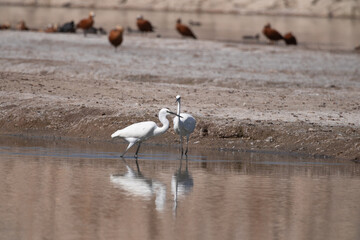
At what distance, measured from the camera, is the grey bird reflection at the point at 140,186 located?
9.64m

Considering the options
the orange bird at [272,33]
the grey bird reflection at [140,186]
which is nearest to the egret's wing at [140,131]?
the grey bird reflection at [140,186]

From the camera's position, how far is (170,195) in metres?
9.84

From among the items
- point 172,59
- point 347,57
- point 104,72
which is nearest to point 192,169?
point 104,72

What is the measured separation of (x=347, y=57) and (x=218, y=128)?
11.9 meters

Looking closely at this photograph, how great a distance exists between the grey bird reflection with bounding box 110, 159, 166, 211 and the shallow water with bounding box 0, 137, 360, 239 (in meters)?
0.01

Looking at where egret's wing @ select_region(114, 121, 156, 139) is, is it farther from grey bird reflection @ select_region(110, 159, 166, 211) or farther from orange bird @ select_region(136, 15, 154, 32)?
orange bird @ select_region(136, 15, 154, 32)

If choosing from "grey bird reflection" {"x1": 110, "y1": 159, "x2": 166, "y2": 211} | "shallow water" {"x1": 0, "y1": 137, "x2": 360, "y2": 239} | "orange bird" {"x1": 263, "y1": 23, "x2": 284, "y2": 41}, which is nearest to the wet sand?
"shallow water" {"x1": 0, "y1": 137, "x2": 360, "y2": 239}

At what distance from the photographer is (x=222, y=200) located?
9.56 m

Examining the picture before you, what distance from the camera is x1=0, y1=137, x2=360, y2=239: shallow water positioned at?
8164 millimetres

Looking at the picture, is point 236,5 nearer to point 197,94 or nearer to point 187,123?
point 197,94

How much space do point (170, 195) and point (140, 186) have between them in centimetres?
62

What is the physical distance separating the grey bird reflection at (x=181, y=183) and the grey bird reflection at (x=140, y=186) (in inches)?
5.1

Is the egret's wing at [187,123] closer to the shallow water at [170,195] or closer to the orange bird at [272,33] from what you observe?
the shallow water at [170,195]

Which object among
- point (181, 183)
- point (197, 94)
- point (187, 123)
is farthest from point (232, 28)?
point (181, 183)
